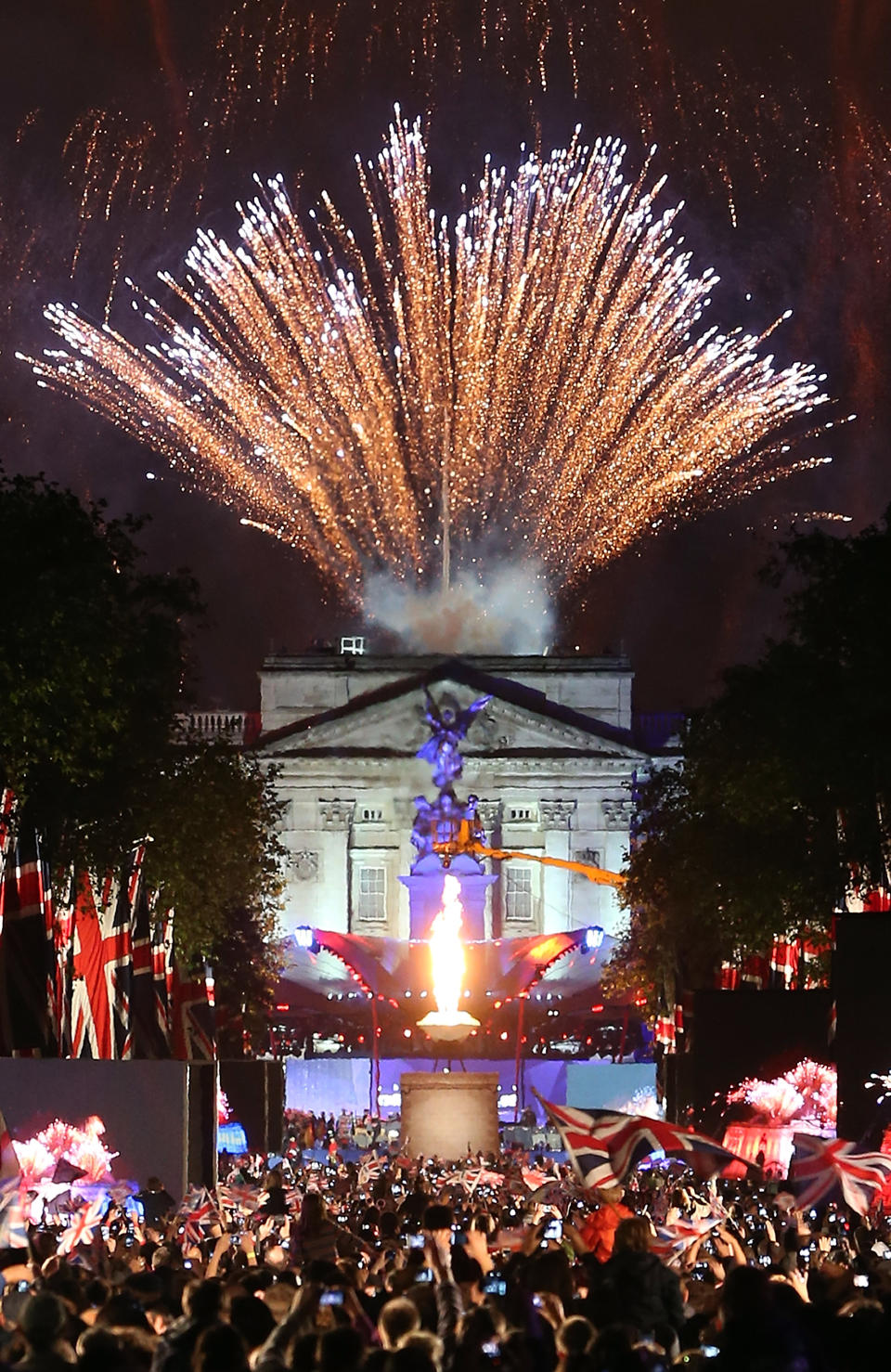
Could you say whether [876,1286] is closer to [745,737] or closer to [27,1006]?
[27,1006]

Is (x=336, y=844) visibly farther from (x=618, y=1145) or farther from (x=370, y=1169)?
(x=618, y=1145)

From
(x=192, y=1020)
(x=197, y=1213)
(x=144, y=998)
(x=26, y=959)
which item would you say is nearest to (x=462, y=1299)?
(x=197, y=1213)

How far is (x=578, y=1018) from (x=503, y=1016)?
4.05 metres

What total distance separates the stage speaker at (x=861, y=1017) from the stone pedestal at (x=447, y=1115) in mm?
26566

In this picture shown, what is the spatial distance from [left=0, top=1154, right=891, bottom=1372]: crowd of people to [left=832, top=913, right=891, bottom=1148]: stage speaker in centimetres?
922

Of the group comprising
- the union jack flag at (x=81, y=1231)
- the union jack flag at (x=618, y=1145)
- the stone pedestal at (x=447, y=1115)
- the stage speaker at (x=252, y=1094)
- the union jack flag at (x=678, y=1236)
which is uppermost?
the union jack flag at (x=618, y=1145)

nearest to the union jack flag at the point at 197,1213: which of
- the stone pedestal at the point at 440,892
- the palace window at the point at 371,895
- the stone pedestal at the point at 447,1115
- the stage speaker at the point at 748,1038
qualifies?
the stage speaker at the point at 748,1038

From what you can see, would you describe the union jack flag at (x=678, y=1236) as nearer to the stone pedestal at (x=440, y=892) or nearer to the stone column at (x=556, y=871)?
the stone pedestal at (x=440, y=892)

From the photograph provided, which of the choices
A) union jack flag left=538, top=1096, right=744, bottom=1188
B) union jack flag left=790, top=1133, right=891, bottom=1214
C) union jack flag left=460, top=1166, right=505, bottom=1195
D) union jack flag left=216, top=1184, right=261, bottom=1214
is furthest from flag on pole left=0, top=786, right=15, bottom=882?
union jack flag left=790, top=1133, right=891, bottom=1214

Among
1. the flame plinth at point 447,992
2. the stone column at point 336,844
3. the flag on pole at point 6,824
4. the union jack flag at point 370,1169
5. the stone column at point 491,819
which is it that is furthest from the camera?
the stone column at point 491,819

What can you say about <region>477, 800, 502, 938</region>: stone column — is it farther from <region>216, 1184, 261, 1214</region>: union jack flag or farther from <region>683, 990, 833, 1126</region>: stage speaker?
<region>216, 1184, 261, 1214</region>: union jack flag

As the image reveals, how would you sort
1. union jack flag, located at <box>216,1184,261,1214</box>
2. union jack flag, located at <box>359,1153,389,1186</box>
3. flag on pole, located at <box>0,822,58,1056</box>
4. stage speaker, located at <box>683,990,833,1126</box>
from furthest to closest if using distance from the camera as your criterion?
1. stage speaker, located at <box>683,990,833,1126</box>
2. union jack flag, located at <box>359,1153,389,1186</box>
3. flag on pole, located at <box>0,822,58,1056</box>
4. union jack flag, located at <box>216,1184,261,1214</box>

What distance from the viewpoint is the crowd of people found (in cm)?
1091

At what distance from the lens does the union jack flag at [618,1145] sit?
68.9ft
